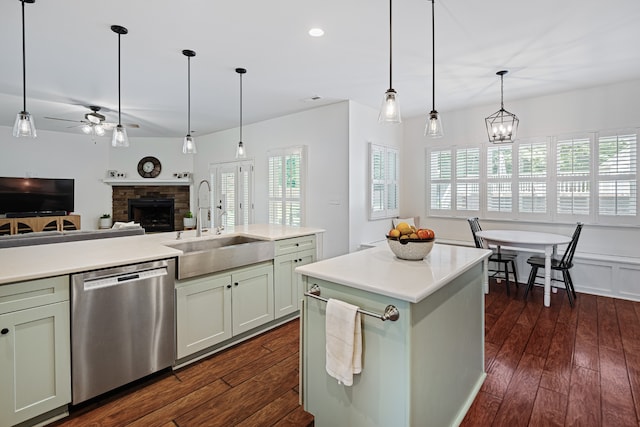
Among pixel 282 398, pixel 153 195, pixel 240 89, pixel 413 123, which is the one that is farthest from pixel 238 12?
pixel 153 195

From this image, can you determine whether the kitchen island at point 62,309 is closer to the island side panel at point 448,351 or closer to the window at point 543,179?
the island side panel at point 448,351

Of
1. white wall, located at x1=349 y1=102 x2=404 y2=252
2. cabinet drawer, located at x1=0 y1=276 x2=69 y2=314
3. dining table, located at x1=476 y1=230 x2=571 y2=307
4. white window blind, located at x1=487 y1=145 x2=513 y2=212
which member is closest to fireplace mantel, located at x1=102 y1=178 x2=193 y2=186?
white wall, located at x1=349 y1=102 x2=404 y2=252

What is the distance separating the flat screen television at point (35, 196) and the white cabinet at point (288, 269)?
6097mm

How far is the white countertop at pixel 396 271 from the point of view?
1453 millimetres

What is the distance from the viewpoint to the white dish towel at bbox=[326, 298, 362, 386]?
1.53 m

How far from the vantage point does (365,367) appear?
5.18 feet

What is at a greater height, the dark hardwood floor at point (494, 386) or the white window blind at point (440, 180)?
the white window blind at point (440, 180)

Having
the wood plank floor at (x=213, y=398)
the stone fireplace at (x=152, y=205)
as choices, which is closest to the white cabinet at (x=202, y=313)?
the wood plank floor at (x=213, y=398)

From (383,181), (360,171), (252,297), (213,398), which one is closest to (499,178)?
(383,181)

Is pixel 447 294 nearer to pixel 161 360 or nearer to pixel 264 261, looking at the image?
pixel 264 261

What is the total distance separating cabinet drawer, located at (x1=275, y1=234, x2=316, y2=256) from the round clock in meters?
5.78

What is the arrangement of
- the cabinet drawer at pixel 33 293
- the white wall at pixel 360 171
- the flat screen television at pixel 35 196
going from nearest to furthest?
the cabinet drawer at pixel 33 293, the white wall at pixel 360 171, the flat screen television at pixel 35 196

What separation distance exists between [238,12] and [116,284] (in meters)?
2.15

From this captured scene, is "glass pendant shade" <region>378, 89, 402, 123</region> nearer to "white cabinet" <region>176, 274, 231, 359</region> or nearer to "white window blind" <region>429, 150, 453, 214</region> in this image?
"white cabinet" <region>176, 274, 231, 359</region>
